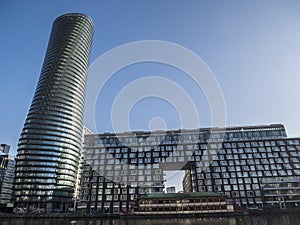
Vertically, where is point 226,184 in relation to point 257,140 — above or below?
below

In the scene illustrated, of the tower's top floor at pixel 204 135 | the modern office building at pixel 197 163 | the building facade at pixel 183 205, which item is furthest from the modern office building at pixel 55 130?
the building facade at pixel 183 205

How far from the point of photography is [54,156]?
123750 mm

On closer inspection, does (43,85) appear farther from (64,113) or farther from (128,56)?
(128,56)

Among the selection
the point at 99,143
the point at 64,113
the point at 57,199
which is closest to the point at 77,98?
the point at 64,113

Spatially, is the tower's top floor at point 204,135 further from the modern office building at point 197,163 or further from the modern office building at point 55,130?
the modern office building at point 55,130

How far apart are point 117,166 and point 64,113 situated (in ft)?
156

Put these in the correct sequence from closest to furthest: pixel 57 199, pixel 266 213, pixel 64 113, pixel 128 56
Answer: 1. pixel 128 56
2. pixel 266 213
3. pixel 57 199
4. pixel 64 113

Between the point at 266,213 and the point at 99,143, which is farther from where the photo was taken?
the point at 99,143

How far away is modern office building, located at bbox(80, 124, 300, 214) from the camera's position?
10894 centimetres

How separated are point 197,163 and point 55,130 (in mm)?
80742

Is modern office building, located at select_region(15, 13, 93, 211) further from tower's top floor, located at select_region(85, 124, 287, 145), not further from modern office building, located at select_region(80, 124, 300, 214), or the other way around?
tower's top floor, located at select_region(85, 124, 287, 145)

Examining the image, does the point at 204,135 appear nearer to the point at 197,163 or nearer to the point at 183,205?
A: the point at 197,163

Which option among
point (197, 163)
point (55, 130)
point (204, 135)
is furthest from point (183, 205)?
point (55, 130)

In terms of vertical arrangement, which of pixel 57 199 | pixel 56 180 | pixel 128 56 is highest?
pixel 128 56
